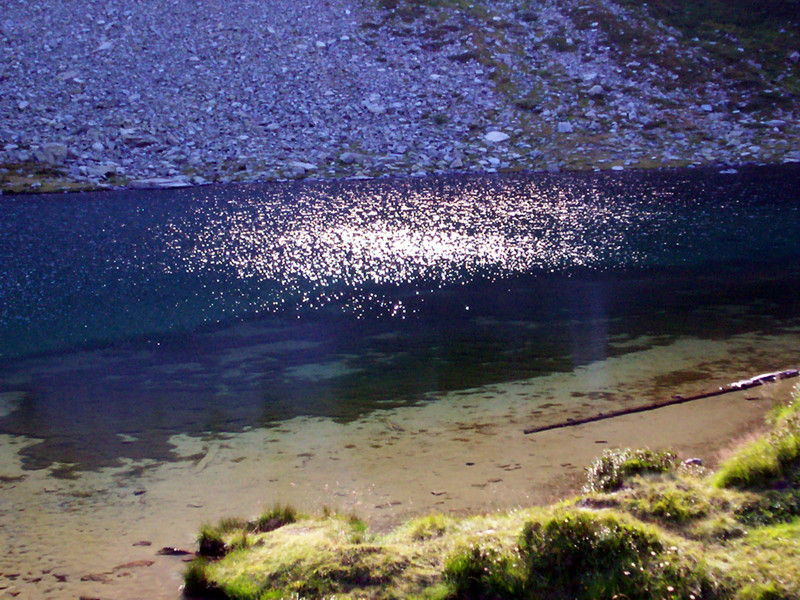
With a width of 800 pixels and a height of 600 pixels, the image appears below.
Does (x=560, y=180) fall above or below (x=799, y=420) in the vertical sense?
above

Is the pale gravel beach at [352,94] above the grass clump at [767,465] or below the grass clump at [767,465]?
above

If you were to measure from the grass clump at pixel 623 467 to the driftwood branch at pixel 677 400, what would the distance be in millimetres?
2685

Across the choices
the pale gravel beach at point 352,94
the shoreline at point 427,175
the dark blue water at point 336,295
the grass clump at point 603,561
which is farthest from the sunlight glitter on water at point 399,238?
the grass clump at point 603,561

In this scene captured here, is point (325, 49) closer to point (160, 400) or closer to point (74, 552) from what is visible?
point (160, 400)

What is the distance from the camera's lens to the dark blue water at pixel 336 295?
47.8ft

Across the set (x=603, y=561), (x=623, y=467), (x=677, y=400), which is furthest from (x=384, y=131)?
(x=603, y=561)

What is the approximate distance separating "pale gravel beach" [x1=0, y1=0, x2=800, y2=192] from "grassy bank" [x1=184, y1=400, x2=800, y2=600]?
1776 inches

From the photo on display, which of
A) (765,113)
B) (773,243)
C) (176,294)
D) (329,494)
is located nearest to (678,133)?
(765,113)

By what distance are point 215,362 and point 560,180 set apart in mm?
37282

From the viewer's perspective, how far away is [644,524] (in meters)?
7.07

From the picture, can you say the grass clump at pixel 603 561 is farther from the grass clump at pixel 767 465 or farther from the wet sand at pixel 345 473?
the wet sand at pixel 345 473

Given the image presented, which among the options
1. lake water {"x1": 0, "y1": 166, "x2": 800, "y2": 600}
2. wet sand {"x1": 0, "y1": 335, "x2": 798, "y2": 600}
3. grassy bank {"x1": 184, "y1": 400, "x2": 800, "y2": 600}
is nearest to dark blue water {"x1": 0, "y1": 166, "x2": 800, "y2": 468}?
lake water {"x1": 0, "y1": 166, "x2": 800, "y2": 600}

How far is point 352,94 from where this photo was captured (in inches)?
2345

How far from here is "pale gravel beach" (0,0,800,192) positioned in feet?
170
